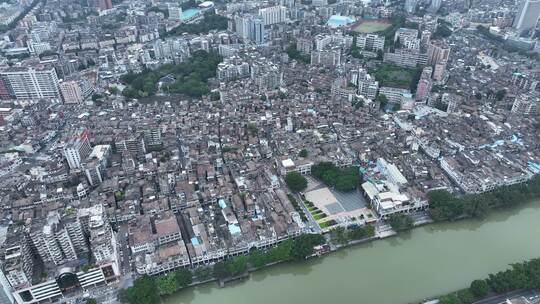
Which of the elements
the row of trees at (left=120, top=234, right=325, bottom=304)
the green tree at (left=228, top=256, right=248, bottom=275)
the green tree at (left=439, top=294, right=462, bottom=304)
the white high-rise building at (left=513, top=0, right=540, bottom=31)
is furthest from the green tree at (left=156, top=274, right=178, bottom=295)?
the white high-rise building at (left=513, top=0, right=540, bottom=31)

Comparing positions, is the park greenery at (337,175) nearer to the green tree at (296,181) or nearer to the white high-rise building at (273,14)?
the green tree at (296,181)

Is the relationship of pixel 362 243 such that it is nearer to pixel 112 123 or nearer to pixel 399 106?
pixel 399 106

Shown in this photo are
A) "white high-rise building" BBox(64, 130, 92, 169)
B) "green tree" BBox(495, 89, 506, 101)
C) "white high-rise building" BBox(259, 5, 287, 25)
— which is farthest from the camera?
"white high-rise building" BBox(259, 5, 287, 25)

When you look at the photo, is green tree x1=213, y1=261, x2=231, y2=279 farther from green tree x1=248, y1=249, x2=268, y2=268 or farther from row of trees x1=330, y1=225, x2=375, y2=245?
row of trees x1=330, y1=225, x2=375, y2=245

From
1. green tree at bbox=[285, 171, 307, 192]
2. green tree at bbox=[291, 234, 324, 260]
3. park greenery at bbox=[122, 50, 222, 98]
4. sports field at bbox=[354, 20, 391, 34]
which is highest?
sports field at bbox=[354, 20, 391, 34]

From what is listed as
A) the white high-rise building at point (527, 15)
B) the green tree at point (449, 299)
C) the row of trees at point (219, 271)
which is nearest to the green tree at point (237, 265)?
the row of trees at point (219, 271)

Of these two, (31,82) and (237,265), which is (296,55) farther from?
(237,265)

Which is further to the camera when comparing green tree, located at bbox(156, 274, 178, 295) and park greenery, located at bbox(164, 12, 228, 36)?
park greenery, located at bbox(164, 12, 228, 36)

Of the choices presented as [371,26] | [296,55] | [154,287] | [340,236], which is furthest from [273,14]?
[154,287]
